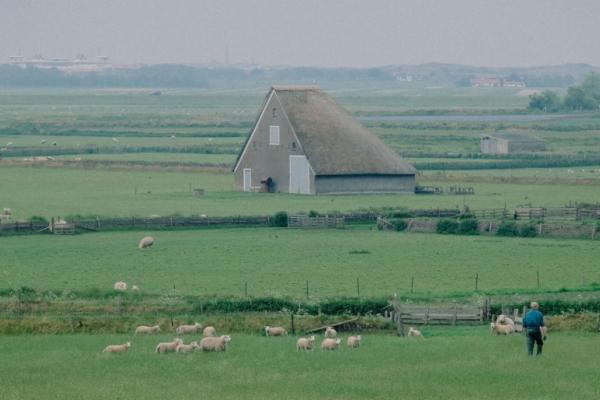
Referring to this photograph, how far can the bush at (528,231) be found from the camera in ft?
178

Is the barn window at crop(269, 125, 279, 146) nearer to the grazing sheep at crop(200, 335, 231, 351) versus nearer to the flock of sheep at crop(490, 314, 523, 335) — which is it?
the flock of sheep at crop(490, 314, 523, 335)

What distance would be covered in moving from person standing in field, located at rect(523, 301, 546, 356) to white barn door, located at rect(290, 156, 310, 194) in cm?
4325

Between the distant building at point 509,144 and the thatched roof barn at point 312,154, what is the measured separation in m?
29.2

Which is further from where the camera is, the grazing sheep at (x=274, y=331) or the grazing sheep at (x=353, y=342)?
the grazing sheep at (x=274, y=331)

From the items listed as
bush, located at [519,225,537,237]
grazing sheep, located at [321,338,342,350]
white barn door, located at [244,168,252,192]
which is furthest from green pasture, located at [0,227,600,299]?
white barn door, located at [244,168,252,192]

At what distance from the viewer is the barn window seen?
74750 millimetres

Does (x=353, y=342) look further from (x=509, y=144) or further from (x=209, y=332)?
(x=509, y=144)

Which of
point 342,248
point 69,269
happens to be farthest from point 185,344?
point 342,248

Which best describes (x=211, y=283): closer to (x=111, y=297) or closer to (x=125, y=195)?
(x=111, y=297)

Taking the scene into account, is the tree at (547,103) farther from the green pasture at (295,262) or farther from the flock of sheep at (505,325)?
the flock of sheep at (505,325)

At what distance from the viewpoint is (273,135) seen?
75.0 metres

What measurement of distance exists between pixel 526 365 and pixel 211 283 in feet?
43.6


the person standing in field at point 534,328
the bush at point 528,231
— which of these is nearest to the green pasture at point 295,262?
the bush at point 528,231

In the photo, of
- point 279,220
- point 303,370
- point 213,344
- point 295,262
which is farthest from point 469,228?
point 303,370
